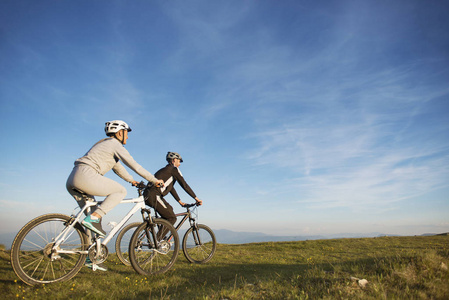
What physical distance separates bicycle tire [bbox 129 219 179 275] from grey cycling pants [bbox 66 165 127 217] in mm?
1168

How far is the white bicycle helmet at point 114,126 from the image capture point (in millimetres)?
6637

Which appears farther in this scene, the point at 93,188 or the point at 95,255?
the point at 95,255

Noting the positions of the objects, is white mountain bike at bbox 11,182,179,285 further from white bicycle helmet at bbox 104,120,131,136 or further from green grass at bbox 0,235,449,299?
white bicycle helmet at bbox 104,120,131,136

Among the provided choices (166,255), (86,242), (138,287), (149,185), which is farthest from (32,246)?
(166,255)

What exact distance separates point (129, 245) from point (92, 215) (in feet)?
4.40

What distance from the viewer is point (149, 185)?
723 cm

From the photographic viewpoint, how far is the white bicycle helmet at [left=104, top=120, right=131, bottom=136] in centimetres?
664

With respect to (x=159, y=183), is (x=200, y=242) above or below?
below

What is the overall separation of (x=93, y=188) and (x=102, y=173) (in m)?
0.50

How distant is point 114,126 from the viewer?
670 cm

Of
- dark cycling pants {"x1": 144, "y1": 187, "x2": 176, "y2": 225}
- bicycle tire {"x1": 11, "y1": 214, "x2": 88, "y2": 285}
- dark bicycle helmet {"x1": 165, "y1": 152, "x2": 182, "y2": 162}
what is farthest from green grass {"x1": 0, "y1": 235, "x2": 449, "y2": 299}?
dark bicycle helmet {"x1": 165, "y1": 152, "x2": 182, "y2": 162}

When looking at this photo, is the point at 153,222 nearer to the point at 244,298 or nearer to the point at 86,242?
the point at 86,242

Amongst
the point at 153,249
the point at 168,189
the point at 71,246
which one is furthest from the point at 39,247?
the point at 168,189

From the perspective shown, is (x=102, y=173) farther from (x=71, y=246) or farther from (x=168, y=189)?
(x=168, y=189)
